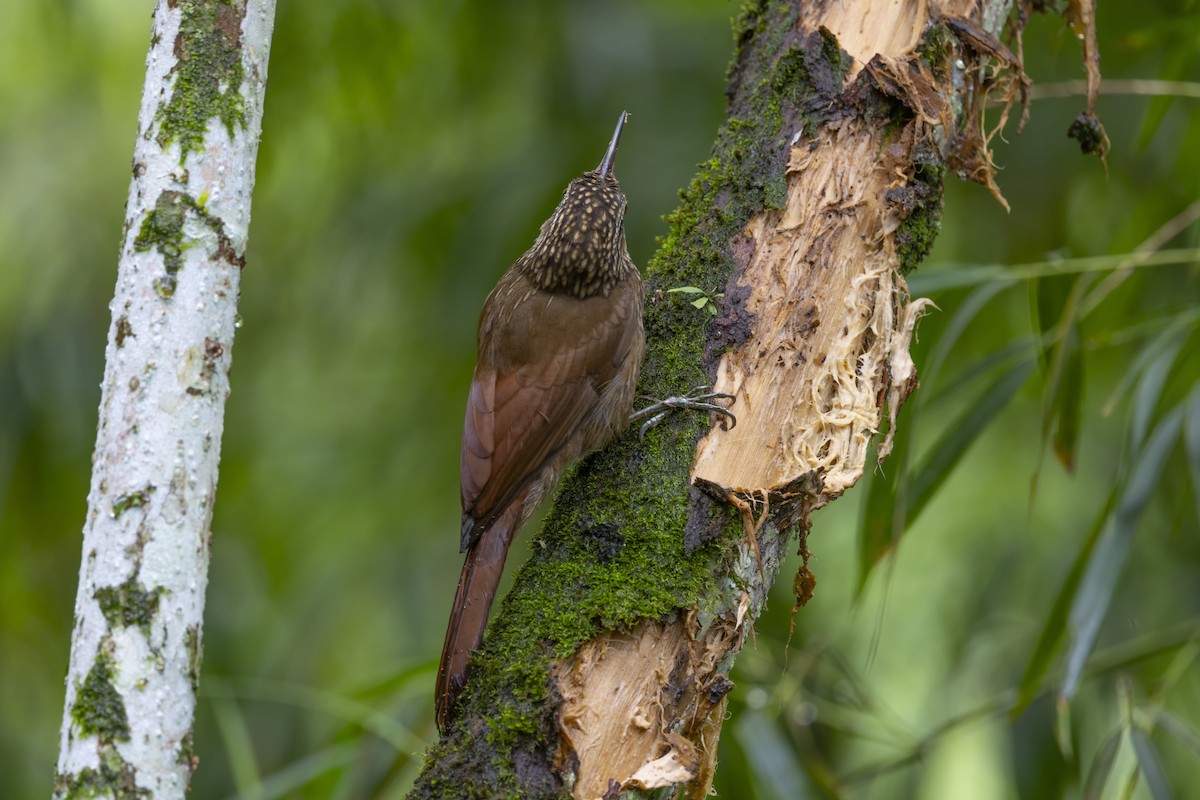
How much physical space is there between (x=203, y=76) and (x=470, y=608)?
40.2 inches

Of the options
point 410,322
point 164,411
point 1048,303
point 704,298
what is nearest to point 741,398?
point 704,298

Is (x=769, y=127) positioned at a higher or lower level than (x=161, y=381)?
higher

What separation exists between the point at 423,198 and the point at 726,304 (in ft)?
8.48

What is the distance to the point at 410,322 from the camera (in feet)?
15.4

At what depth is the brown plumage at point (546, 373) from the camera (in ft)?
7.88

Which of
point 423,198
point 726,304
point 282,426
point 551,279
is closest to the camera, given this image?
point 726,304

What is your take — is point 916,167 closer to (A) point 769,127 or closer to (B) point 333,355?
(A) point 769,127

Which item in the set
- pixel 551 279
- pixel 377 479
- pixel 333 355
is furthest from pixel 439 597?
pixel 551 279

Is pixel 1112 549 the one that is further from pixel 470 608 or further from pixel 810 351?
pixel 470 608

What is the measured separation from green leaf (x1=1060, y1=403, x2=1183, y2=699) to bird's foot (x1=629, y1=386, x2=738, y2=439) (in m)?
1.02

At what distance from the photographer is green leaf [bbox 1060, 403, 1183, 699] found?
8.29 feet

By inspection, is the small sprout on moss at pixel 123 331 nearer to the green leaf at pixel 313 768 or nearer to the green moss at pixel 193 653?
the green moss at pixel 193 653

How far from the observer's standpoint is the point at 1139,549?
4.12 m

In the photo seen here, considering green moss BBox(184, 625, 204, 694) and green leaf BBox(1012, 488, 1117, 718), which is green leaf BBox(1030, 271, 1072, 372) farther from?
green moss BBox(184, 625, 204, 694)
